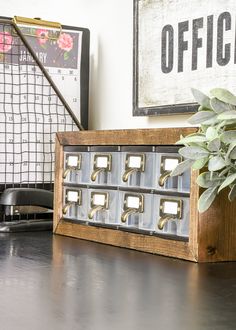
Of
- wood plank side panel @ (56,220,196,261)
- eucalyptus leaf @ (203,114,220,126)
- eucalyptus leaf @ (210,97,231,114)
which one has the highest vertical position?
eucalyptus leaf @ (210,97,231,114)

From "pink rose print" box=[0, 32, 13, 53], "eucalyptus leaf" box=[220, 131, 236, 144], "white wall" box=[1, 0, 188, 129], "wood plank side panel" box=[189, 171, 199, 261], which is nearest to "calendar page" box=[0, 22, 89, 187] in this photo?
"pink rose print" box=[0, 32, 13, 53]

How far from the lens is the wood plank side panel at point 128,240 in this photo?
57.7 inches

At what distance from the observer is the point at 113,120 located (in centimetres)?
215

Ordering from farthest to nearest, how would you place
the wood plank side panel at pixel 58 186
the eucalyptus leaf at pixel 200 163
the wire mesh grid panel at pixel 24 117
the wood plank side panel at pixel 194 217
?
1. the wire mesh grid panel at pixel 24 117
2. the wood plank side panel at pixel 58 186
3. the wood plank side panel at pixel 194 217
4. the eucalyptus leaf at pixel 200 163

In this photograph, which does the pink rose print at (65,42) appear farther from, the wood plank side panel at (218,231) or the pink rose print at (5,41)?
the wood plank side panel at (218,231)

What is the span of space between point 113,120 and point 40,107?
0.25 metres

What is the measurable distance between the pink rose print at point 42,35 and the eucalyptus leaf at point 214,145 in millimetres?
1079

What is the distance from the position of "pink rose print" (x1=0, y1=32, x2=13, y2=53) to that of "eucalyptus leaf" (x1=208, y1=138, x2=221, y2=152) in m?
1.05

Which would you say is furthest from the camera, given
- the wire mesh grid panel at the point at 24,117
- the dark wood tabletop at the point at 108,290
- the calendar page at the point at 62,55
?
the calendar page at the point at 62,55

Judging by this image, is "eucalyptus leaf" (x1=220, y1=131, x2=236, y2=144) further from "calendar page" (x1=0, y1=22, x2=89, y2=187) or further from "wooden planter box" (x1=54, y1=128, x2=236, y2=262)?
"calendar page" (x1=0, y1=22, x2=89, y2=187)

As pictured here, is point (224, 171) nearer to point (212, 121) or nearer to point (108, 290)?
point (212, 121)

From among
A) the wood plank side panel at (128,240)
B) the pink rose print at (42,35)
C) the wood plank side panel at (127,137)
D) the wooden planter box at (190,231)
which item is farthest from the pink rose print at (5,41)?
the wood plank side panel at (128,240)

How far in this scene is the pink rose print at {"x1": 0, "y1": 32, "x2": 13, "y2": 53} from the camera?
204cm

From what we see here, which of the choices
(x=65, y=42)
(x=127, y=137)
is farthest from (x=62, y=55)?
(x=127, y=137)
